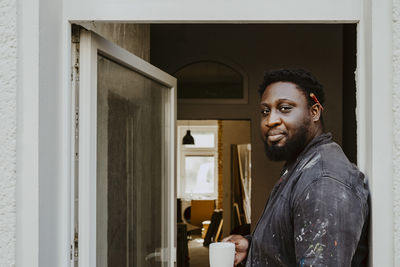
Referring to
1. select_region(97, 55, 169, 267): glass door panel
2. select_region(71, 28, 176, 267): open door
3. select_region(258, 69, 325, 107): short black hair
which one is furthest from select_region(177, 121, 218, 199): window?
select_region(258, 69, 325, 107): short black hair

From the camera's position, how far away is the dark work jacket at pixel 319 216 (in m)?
1.48

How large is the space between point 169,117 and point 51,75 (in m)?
1.41

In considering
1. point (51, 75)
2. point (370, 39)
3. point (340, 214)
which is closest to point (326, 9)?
point (370, 39)

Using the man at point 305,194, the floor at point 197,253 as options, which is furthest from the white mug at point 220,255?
the floor at point 197,253

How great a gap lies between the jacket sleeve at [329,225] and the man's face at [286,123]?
32 cm

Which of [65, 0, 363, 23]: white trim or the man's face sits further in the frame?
the man's face

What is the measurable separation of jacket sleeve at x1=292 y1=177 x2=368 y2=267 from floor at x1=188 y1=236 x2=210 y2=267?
7.20 m

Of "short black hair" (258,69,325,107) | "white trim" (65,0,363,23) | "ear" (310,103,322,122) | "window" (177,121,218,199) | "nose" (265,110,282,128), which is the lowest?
"window" (177,121,218,199)

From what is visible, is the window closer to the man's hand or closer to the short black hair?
the man's hand

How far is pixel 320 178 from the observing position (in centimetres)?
156
